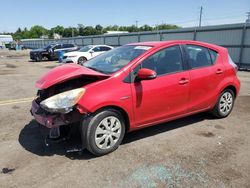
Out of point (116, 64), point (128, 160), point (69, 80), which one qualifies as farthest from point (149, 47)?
point (128, 160)

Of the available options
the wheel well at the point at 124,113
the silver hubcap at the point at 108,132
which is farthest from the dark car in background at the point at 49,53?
the silver hubcap at the point at 108,132

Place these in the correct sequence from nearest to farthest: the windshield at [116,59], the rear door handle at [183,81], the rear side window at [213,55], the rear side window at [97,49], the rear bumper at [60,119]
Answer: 1. the rear bumper at [60,119]
2. the windshield at [116,59]
3. the rear door handle at [183,81]
4. the rear side window at [213,55]
5. the rear side window at [97,49]

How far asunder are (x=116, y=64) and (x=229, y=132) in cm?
248

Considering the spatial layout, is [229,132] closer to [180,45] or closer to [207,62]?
[207,62]

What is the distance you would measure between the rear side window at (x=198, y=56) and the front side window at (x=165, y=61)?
0.28 m

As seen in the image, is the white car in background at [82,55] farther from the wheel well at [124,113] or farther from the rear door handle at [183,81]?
the wheel well at [124,113]

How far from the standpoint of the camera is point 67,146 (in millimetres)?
4277

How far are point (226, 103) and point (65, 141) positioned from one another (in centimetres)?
346

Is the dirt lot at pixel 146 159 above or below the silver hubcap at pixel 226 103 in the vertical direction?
below

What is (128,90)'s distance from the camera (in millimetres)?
4027

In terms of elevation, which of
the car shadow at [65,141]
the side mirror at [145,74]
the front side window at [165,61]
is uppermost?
the front side window at [165,61]

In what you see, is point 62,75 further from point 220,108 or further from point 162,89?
point 220,108

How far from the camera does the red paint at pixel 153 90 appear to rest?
3.85m

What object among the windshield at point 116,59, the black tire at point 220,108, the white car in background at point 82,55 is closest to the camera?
the windshield at point 116,59
